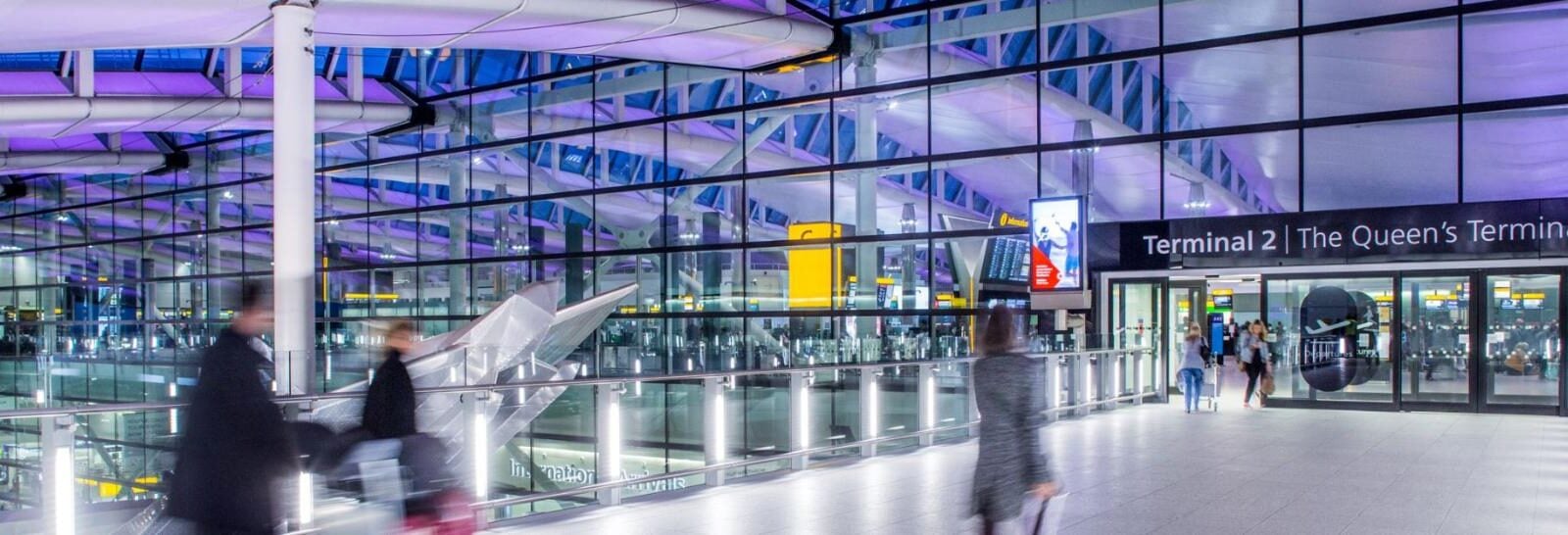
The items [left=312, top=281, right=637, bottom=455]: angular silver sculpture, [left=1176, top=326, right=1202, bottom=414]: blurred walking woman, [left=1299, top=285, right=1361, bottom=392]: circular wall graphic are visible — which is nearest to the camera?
[left=312, top=281, right=637, bottom=455]: angular silver sculpture

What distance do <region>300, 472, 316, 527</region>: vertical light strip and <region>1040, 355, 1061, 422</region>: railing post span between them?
33.8 ft

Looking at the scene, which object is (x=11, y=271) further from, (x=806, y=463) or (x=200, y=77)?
(x=806, y=463)

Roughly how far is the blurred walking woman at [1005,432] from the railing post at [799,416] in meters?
5.63

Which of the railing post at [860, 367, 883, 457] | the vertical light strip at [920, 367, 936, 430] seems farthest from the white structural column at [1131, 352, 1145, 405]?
the railing post at [860, 367, 883, 457]

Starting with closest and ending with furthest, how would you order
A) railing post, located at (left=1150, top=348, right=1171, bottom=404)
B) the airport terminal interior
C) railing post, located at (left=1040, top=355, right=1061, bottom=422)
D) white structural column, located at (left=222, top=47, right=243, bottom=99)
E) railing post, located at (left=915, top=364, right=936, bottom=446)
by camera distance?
the airport terminal interior < railing post, located at (left=915, top=364, right=936, bottom=446) < railing post, located at (left=1040, top=355, right=1061, bottom=422) < railing post, located at (left=1150, top=348, right=1171, bottom=404) < white structural column, located at (left=222, top=47, right=243, bottom=99)

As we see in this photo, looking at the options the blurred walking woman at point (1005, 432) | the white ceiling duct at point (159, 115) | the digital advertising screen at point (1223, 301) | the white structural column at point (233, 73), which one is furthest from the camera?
the digital advertising screen at point (1223, 301)

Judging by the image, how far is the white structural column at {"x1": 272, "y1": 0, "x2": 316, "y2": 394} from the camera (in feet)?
46.9

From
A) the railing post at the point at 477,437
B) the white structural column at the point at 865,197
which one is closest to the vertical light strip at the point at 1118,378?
the white structural column at the point at 865,197

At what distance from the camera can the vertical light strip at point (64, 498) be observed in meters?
6.11

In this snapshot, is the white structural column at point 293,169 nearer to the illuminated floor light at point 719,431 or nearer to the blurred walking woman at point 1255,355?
the illuminated floor light at point 719,431

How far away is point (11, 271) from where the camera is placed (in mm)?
39969

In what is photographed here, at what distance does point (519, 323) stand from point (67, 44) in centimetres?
657

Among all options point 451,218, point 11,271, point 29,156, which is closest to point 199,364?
point 451,218

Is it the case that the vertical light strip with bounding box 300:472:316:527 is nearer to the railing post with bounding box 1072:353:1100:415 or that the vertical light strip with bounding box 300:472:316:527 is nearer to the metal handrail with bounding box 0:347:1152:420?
the metal handrail with bounding box 0:347:1152:420
